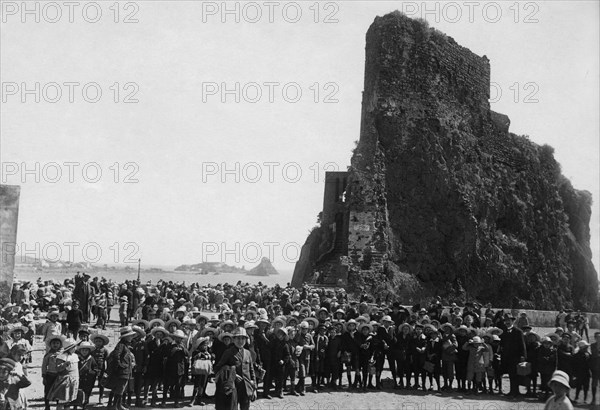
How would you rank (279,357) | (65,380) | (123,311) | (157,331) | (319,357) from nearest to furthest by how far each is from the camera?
(65,380) → (157,331) → (279,357) → (319,357) → (123,311)

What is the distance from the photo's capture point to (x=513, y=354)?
47.2 ft

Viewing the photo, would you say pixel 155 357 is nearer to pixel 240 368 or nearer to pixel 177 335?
pixel 177 335

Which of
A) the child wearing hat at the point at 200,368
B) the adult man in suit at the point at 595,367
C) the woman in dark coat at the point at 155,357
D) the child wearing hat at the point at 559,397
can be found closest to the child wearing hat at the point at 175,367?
the woman in dark coat at the point at 155,357

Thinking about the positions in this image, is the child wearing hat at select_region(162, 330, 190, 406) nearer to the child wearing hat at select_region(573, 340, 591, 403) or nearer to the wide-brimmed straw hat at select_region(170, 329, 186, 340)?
the wide-brimmed straw hat at select_region(170, 329, 186, 340)

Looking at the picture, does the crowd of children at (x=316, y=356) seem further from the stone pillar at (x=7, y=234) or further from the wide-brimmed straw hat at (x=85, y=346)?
the stone pillar at (x=7, y=234)

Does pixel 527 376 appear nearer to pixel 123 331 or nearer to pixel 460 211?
pixel 123 331

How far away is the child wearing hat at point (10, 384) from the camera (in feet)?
29.1

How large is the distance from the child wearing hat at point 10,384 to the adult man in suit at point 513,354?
33.0 feet

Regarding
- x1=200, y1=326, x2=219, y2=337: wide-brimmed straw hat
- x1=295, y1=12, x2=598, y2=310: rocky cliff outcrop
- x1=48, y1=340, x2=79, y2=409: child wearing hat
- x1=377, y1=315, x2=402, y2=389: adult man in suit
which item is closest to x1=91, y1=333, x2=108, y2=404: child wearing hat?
x1=48, y1=340, x2=79, y2=409: child wearing hat

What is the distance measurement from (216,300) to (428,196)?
12411 mm

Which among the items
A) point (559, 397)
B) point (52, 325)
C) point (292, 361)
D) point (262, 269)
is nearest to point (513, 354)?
point (292, 361)

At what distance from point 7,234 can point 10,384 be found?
30.1 ft

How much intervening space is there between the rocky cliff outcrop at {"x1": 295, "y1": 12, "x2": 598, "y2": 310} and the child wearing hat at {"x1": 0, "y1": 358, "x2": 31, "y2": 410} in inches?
837

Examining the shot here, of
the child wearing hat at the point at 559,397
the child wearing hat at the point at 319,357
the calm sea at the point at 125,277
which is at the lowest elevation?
the child wearing hat at the point at 319,357
